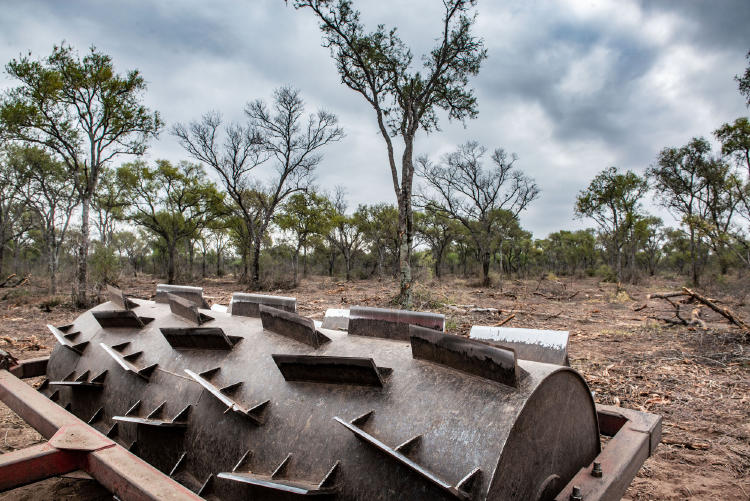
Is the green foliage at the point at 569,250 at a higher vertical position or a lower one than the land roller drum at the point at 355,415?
higher

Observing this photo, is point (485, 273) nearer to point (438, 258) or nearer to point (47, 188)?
point (438, 258)

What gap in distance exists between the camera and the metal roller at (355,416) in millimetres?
1384

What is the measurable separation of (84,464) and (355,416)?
1253mm

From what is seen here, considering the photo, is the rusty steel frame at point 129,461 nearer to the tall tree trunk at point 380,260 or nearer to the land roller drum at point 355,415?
the land roller drum at point 355,415

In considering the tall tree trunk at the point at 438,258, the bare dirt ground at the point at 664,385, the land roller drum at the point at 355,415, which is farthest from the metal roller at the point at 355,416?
the tall tree trunk at the point at 438,258

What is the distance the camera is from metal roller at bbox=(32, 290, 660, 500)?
1.38 metres

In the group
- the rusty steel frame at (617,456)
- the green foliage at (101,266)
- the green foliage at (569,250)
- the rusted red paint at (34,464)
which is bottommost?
the rusted red paint at (34,464)

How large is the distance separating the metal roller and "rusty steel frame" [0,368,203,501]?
22cm

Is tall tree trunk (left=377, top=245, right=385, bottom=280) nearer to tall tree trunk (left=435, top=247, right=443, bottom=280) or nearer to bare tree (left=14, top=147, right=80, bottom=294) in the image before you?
tall tree trunk (left=435, top=247, right=443, bottom=280)

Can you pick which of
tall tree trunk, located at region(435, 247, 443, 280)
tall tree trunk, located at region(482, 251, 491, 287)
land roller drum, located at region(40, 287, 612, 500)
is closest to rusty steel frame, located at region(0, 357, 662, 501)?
land roller drum, located at region(40, 287, 612, 500)

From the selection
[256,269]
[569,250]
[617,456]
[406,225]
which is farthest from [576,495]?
[569,250]

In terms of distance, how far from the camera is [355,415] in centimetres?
161

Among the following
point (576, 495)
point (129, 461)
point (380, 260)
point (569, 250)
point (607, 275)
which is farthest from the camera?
point (569, 250)

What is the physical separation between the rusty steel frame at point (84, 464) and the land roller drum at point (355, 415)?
0.23 m
